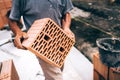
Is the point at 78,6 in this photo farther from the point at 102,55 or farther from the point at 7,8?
the point at 102,55

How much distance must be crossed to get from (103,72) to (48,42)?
43.8 inches

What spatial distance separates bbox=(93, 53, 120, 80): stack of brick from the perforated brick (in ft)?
2.50

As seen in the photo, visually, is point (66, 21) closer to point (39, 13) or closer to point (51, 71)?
point (39, 13)

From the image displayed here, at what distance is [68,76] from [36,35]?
163cm

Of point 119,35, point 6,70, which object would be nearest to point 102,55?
point 6,70

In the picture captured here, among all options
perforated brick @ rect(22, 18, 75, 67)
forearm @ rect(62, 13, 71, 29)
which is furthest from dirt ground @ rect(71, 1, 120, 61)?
perforated brick @ rect(22, 18, 75, 67)

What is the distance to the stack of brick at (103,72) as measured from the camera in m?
2.79

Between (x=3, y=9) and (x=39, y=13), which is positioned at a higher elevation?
(x=39, y=13)

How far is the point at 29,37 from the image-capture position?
7.32ft

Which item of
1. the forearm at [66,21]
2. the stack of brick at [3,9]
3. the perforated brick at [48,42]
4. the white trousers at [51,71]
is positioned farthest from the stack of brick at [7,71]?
the stack of brick at [3,9]

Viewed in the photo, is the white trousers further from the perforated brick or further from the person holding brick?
the perforated brick

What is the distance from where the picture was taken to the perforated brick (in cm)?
212

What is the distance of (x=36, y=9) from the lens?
8.18 ft

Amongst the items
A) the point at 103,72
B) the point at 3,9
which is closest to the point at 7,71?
the point at 103,72
